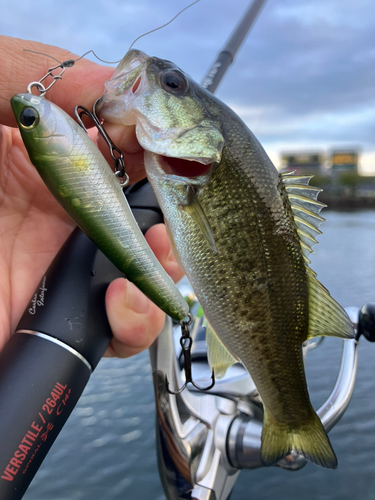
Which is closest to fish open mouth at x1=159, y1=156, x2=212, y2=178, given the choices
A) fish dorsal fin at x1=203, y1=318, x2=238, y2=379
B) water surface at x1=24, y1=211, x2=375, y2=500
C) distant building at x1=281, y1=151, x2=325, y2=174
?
fish dorsal fin at x1=203, y1=318, x2=238, y2=379

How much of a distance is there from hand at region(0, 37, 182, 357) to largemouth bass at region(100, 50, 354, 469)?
0.47 ft

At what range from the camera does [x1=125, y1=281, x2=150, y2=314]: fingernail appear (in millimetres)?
1308

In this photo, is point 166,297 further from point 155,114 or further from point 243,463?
point 243,463

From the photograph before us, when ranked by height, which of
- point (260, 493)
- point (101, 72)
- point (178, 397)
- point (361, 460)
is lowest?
point (260, 493)

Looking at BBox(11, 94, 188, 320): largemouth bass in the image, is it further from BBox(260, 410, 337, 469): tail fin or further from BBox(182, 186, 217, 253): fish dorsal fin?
BBox(260, 410, 337, 469): tail fin

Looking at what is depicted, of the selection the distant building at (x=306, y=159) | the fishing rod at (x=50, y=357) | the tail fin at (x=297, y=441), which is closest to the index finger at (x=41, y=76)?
the fishing rod at (x=50, y=357)

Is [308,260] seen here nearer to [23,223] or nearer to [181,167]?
[181,167]

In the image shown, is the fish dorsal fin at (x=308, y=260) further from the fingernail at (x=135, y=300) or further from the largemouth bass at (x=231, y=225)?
the fingernail at (x=135, y=300)

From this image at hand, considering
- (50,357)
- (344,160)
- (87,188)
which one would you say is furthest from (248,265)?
(344,160)

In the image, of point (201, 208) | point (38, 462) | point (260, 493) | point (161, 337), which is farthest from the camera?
point (260, 493)

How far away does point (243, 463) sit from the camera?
1.82m

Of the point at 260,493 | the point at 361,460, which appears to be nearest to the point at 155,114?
the point at 260,493

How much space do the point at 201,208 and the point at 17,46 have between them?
783 mm

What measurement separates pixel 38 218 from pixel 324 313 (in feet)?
3.84
